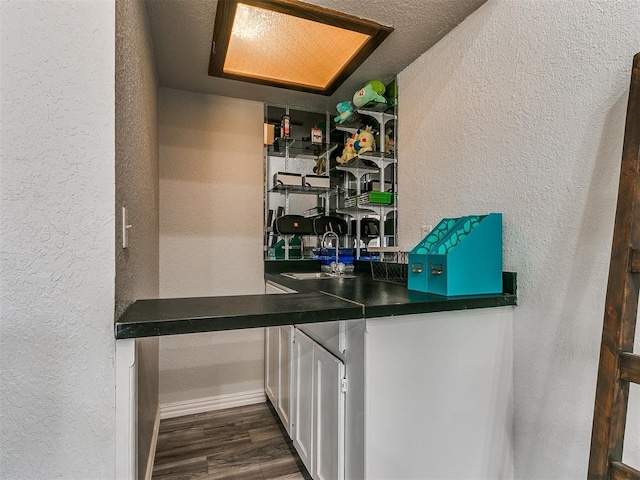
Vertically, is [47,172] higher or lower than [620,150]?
lower

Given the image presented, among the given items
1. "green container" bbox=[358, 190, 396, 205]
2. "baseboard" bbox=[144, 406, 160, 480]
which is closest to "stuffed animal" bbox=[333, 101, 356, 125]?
"green container" bbox=[358, 190, 396, 205]

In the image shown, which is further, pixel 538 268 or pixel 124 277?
pixel 538 268

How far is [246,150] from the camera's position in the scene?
2.49 metres

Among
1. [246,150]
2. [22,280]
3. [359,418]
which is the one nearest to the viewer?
[22,280]

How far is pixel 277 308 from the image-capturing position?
1042mm

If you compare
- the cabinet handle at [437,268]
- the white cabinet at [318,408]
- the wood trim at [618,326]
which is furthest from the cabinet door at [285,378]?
the wood trim at [618,326]

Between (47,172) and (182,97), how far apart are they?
1.79 metres

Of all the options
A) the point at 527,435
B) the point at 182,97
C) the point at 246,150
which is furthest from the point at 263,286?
the point at 527,435

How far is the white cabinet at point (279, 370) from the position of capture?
6.16 ft

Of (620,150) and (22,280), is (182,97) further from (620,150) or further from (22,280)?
(620,150)

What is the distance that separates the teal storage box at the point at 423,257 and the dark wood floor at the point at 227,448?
3.57ft

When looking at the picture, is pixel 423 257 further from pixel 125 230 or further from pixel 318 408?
pixel 125 230

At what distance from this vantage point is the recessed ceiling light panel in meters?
1.51

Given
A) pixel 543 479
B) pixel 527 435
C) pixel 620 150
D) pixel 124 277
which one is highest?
pixel 620 150
